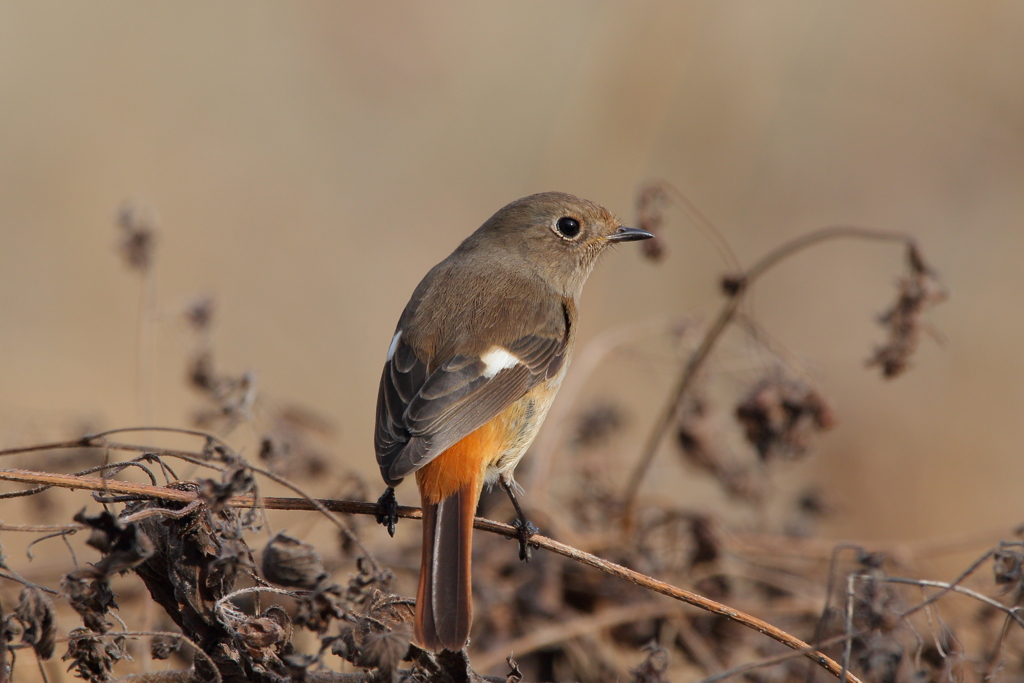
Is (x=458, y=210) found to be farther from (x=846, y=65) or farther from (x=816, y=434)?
(x=816, y=434)

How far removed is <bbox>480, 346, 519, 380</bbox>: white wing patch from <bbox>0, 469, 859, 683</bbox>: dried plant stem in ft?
2.49

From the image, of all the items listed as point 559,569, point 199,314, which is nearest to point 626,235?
point 559,569

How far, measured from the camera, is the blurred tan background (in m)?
7.09

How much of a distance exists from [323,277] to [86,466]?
458cm

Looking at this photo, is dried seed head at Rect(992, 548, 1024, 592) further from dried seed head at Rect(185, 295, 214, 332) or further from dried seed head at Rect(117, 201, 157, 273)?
dried seed head at Rect(117, 201, 157, 273)

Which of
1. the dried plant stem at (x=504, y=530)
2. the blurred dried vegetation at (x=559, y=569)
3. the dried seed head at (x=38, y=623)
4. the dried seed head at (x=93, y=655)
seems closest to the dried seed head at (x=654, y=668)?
the blurred dried vegetation at (x=559, y=569)

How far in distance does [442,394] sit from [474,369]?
21cm

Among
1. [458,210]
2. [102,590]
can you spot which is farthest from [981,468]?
[102,590]

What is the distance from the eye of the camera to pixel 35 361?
7152mm

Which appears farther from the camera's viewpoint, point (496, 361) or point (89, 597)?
point (496, 361)

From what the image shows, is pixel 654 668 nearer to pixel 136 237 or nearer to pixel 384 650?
pixel 384 650

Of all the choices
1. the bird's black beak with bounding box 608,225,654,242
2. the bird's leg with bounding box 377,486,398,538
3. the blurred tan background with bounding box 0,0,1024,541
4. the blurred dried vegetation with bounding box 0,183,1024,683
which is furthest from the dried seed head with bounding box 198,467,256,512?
the blurred tan background with bounding box 0,0,1024,541

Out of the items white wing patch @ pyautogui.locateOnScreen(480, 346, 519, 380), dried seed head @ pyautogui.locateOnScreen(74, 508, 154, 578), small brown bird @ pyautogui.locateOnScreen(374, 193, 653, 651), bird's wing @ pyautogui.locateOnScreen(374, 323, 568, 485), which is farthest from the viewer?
white wing patch @ pyautogui.locateOnScreen(480, 346, 519, 380)

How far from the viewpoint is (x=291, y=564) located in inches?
76.7
